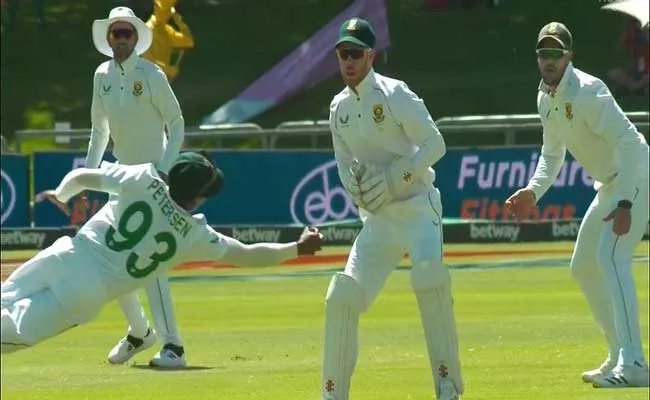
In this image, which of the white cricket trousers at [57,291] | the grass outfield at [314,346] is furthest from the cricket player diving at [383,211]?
the white cricket trousers at [57,291]

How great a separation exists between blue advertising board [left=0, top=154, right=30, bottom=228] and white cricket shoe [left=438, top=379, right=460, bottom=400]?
1549 cm

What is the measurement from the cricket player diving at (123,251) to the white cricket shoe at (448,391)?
1.37 metres

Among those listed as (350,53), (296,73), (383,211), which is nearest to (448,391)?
(383,211)

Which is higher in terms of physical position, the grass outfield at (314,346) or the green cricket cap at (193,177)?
the green cricket cap at (193,177)

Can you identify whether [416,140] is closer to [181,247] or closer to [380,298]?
[181,247]

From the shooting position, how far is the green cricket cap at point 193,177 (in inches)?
348

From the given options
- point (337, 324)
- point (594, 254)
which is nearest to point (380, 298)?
point (594, 254)

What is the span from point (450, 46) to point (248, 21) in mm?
4760

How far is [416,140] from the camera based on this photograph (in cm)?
1015

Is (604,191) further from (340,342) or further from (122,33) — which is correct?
(122,33)

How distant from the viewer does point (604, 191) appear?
11.2 metres

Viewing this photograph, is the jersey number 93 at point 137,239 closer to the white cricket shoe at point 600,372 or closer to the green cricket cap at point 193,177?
the green cricket cap at point 193,177

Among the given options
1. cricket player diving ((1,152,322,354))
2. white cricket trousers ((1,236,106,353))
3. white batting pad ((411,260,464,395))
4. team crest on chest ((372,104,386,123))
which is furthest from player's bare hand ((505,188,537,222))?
white cricket trousers ((1,236,106,353))

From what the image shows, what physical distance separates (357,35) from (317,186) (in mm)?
15346
